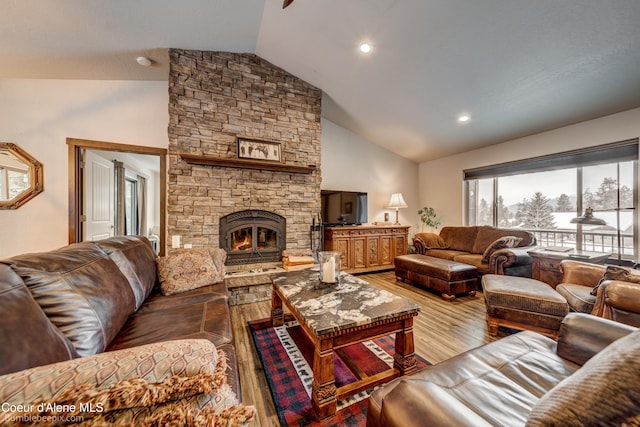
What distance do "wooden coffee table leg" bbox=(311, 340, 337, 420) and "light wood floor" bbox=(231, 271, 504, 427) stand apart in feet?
0.88

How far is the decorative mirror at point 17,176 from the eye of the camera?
2.62 meters

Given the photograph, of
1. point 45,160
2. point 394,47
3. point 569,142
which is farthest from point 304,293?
point 569,142

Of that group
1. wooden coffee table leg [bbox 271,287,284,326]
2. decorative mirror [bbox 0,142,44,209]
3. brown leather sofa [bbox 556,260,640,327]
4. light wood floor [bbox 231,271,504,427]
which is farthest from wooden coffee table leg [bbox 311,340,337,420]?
decorative mirror [bbox 0,142,44,209]

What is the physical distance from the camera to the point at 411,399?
2.19 feet

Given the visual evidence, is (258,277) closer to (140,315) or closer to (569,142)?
(140,315)

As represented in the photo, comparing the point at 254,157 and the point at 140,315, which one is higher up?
the point at 254,157

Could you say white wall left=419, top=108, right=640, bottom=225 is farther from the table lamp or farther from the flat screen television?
the flat screen television

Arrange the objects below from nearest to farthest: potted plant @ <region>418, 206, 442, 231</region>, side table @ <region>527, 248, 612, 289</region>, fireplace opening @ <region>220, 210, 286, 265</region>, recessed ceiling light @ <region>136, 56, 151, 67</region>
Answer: side table @ <region>527, 248, 612, 289</region>
recessed ceiling light @ <region>136, 56, 151, 67</region>
fireplace opening @ <region>220, 210, 286, 265</region>
potted plant @ <region>418, 206, 442, 231</region>

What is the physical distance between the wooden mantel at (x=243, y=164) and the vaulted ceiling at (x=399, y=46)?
4.37 feet

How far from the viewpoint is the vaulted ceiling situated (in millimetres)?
1990

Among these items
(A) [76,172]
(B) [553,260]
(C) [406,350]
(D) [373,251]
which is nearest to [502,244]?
(B) [553,260]

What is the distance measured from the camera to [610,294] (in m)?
1.52

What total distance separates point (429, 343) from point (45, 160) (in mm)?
4704

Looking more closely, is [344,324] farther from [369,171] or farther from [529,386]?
[369,171]
